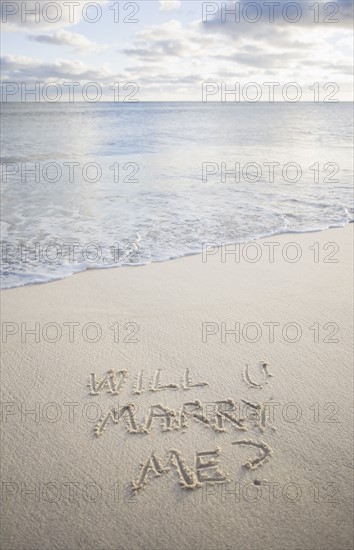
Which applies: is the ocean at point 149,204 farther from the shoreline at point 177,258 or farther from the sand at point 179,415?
the sand at point 179,415

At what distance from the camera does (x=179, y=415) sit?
2840 mm

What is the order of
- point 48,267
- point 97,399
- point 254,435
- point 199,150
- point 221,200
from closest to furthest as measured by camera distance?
point 254,435, point 97,399, point 48,267, point 221,200, point 199,150

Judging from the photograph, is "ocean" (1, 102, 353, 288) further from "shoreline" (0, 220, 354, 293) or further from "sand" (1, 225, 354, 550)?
"sand" (1, 225, 354, 550)

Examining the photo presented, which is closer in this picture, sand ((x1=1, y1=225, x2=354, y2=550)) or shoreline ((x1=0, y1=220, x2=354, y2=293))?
sand ((x1=1, y1=225, x2=354, y2=550))

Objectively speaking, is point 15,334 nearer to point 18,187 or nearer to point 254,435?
point 254,435

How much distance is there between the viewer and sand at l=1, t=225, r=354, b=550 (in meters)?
2.16

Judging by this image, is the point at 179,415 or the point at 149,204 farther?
the point at 149,204

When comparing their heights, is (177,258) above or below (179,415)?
above

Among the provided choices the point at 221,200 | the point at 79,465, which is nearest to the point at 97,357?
the point at 79,465

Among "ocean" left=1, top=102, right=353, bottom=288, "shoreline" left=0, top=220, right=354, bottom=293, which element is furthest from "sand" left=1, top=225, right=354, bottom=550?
"ocean" left=1, top=102, right=353, bottom=288

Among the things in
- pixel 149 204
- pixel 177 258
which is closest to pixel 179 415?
pixel 177 258

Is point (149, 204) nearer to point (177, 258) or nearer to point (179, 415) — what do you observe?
point (177, 258)

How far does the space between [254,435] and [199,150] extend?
15092mm

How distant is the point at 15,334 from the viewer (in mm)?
3840
